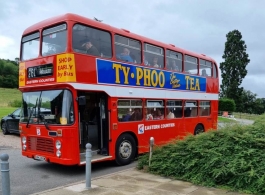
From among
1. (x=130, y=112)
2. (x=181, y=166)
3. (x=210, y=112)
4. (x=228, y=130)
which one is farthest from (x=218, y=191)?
(x=210, y=112)

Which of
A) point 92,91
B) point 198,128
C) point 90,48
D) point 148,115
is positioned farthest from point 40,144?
point 198,128

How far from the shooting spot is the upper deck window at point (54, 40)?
25.8 ft

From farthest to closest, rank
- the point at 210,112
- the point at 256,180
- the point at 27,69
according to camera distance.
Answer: the point at 210,112 → the point at 27,69 → the point at 256,180

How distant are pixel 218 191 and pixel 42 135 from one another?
4802mm

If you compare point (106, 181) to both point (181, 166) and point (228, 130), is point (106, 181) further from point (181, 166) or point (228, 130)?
point (228, 130)

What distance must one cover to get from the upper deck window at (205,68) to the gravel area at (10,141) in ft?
29.4

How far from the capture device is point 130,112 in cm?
967

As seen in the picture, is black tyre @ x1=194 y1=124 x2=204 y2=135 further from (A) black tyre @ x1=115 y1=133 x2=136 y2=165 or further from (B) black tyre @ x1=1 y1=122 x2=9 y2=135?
(B) black tyre @ x1=1 y1=122 x2=9 y2=135

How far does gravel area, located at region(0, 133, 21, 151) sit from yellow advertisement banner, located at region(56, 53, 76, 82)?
6.40 m

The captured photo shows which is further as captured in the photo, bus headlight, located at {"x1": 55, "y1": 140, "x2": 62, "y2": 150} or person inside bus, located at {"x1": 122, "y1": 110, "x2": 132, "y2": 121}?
person inside bus, located at {"x1": 122, "y1": 110, "x2": 132, "y2": 121}

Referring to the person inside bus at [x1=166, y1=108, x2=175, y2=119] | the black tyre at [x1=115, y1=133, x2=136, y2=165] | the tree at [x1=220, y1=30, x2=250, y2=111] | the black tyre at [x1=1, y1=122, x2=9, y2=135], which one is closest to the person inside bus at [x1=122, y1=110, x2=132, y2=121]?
the black tyre at [x1=115, y1=133, x2=136, y2=165]

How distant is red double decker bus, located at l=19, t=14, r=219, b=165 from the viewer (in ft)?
25.3

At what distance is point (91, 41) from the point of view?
8.34 m

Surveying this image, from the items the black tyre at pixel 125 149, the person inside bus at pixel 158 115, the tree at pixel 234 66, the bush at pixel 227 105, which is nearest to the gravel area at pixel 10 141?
the black tyre at pixel 125 149
